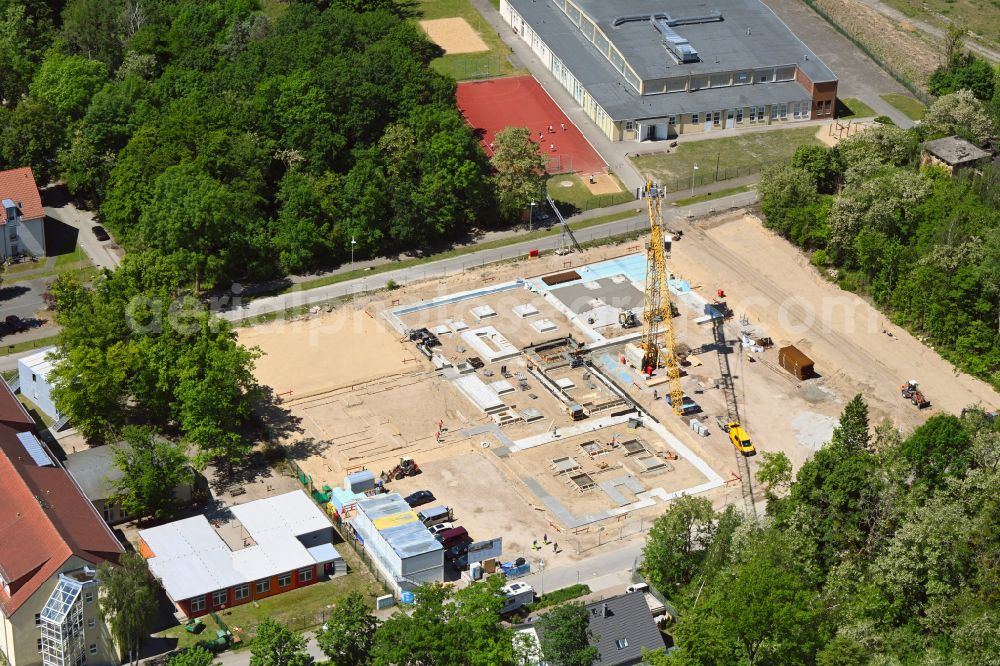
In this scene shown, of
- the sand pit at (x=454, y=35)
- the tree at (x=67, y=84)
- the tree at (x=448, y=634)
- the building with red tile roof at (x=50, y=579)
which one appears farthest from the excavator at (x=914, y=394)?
the tree at (x=67, y=84)

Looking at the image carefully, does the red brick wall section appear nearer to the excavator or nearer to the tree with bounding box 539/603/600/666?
the excavator

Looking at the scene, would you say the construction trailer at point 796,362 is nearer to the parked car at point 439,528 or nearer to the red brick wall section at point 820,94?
the parked car at point 439,528

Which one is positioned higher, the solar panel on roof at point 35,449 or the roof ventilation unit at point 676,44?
the roof ventilation unit at point 676,44

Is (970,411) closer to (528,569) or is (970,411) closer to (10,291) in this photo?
(528,569)

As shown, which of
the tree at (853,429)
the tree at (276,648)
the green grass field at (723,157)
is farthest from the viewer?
the green grass field at (723,157)

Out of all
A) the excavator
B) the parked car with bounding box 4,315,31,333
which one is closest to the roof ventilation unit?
the excavator

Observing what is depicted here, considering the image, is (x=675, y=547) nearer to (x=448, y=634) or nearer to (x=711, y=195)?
(x=448, y=634)

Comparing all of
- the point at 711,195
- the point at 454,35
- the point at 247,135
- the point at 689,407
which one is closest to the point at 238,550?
the point at 689,407
